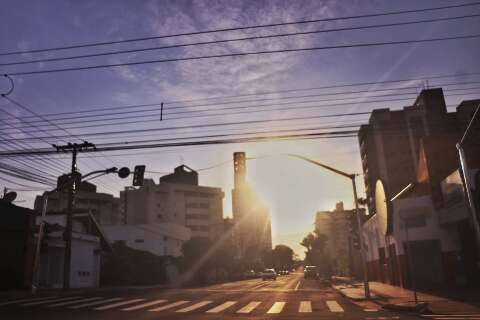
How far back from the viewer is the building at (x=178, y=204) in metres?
121

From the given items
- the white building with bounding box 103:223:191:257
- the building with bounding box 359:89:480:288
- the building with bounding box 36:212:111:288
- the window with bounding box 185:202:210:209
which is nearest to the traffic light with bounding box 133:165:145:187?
the building with bounding box 359:89:480:288

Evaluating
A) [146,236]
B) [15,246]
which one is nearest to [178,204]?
[146,236]

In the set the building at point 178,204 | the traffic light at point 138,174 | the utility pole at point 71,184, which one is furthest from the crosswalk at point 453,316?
the building at point 178,204

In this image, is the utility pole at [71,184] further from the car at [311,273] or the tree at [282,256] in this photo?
the tree at [282,256]

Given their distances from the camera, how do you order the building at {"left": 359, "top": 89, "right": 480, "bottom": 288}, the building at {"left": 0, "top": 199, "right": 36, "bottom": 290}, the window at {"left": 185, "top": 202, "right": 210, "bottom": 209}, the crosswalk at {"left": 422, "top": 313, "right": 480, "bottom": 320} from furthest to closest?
the window at {"left": 185, "top": 202, "right": 210, "bottom": 209}, the building at {"left": 0, "top": 199, "right": 36, "bottom": 290}, the building at {"left": 359, "top": 89, "right": 480, "bottom": 288}, the crosswalk at {"left": 422, "top": 313, "right": 480, "bottom": 320}

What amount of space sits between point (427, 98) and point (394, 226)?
53.9 metres

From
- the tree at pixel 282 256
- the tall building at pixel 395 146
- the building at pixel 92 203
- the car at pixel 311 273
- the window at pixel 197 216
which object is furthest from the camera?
the tree at pixel 282 256

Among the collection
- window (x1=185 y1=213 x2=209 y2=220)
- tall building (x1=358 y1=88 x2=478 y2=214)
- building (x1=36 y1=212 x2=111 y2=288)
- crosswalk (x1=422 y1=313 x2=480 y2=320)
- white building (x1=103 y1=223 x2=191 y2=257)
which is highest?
tall building (x1=358 y1=88 x2=478 y2=214)

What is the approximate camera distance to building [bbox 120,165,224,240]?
396 ft

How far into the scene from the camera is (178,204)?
12469cm

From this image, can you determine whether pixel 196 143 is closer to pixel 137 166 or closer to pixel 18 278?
pixel 137 166

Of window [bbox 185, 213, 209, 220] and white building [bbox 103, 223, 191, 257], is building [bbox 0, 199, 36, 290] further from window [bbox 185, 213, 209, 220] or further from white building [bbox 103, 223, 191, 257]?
window [bbox 185, 213, 209, 220]

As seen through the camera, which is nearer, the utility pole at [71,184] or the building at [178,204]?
the utility pole at [71,184]

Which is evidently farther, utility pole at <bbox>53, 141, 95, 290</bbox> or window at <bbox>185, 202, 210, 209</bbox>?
window at <bbox>185, 202, 210, 209</bbox>
